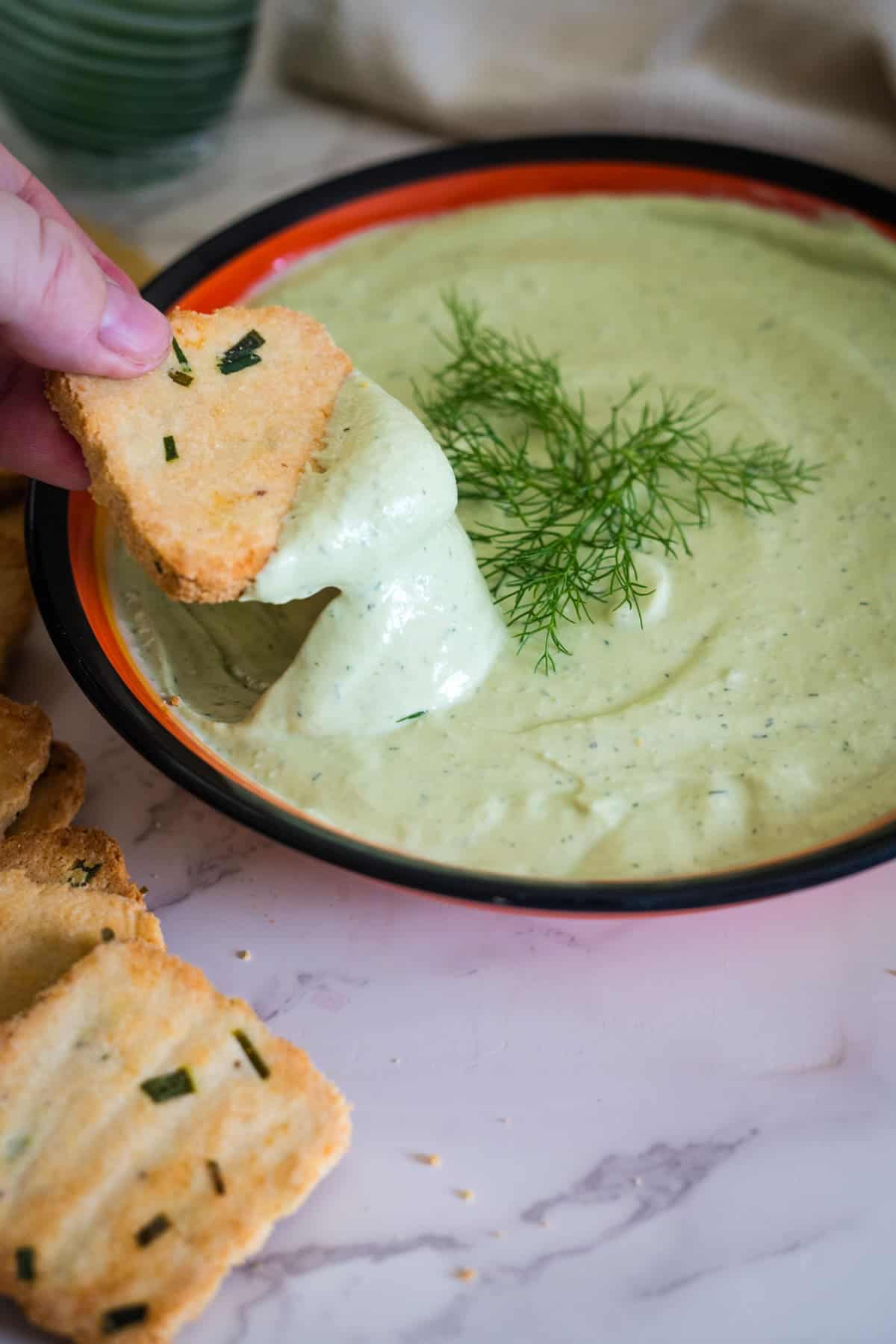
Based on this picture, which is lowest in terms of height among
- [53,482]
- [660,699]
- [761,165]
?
[53,482]

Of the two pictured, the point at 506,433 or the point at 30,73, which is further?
the point at 30,73

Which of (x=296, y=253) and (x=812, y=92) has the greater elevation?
(x=812, y=92)

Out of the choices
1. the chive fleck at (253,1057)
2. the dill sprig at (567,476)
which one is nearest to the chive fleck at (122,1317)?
the chive fleck at (253,1057)

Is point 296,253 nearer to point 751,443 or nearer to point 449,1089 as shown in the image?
point 751,443

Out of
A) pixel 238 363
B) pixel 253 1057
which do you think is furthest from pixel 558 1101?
pixel 238 363

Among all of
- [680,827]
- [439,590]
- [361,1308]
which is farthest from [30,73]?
[361,1308]

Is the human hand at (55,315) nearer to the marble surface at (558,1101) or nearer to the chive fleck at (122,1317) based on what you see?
the marble surface at (558,1101)

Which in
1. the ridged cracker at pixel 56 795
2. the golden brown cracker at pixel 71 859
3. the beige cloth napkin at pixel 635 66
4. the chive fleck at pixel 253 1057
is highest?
the beige cloth napkin at pixel 635 66
